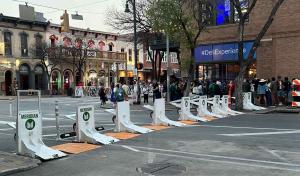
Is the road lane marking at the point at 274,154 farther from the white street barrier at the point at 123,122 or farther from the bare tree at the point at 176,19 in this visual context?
the bare tree at the point at 176,19

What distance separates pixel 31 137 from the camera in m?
10.2

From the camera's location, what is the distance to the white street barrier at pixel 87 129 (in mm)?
11531

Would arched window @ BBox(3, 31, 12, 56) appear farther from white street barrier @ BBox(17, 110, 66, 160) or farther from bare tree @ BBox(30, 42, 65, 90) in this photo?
white street barrier @ BBox(17, 110, 66, 160)

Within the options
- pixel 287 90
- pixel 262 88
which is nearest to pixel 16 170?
pixel 262 88

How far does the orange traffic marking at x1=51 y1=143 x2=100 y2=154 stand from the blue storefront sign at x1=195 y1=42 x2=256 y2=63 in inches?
716

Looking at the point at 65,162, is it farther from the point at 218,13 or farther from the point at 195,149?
the point at 218,13

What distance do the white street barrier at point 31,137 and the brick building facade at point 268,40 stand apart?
62.5ft

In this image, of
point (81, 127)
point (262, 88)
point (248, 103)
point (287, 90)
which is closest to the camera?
point (81, 127)

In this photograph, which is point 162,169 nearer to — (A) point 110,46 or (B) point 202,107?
(B) point 202,107

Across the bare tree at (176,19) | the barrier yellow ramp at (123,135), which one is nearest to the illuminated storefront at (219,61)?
the bare tree at (176,19)

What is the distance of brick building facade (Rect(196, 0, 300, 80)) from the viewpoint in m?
25.3

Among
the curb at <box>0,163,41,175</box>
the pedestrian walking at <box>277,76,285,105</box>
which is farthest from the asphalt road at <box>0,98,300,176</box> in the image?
the pedestrian walking at <box>277,76,285,105</box>

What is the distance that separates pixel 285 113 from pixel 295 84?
1.78m

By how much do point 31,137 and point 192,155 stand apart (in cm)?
388
